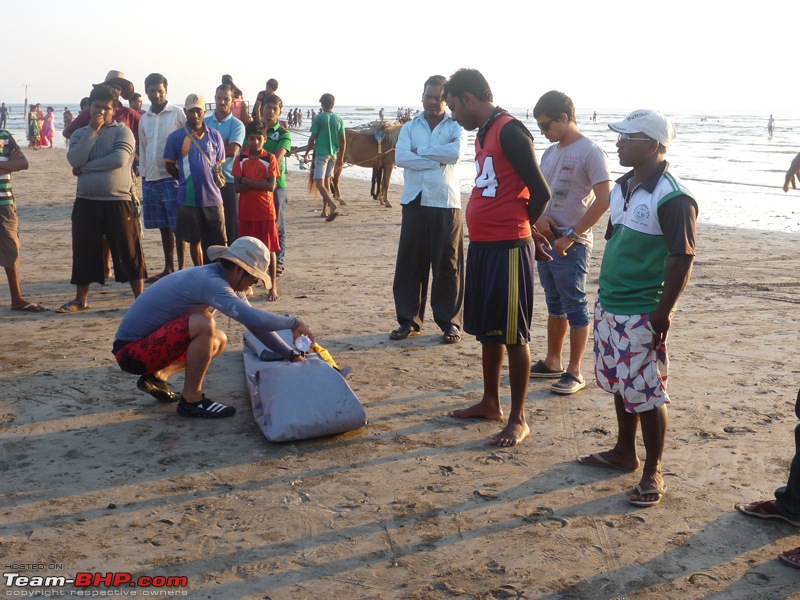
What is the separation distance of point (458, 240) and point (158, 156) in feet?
11.0

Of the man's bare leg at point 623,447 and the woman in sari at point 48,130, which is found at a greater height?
the woman in sari at point 48,130

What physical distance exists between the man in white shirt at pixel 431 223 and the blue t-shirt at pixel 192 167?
187cm

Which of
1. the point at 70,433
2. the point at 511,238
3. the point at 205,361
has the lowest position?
the point at 70,433

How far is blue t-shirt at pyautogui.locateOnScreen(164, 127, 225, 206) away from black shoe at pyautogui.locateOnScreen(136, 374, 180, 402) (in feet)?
8.88

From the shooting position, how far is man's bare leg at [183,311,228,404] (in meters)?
4.99

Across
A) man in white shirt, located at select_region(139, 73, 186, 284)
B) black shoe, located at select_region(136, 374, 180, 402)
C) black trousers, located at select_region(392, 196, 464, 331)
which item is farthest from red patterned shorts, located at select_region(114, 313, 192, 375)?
man in white shirt, located at select_region(139, 73, 186, 284)

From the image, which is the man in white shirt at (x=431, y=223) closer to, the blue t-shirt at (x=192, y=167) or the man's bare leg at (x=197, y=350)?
the blue t-shirt at (x=192, y=167)

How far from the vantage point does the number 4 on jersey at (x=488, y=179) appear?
189 inches

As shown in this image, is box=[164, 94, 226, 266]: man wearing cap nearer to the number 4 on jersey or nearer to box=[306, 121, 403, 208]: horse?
the number 4 on jersey

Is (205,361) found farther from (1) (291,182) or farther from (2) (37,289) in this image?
(1) (291,182)

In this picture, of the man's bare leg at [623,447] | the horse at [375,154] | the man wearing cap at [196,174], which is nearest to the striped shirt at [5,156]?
the man wearing cap at [196,174]

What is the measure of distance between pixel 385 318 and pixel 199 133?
96.4 inches

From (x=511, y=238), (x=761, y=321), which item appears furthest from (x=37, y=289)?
(x=761, y=321)

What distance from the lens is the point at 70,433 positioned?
15.9ft
